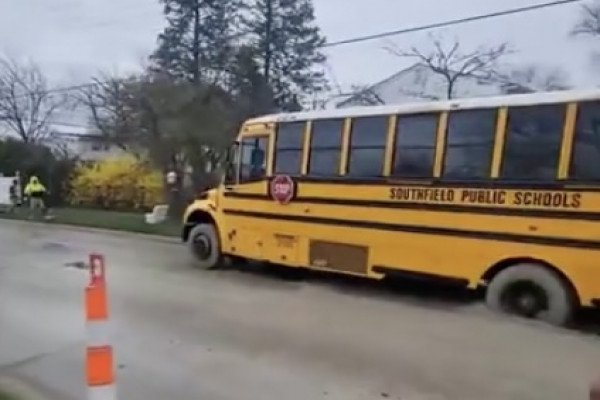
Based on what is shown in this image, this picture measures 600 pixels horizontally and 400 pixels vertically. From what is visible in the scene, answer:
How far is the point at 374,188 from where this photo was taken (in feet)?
32.0

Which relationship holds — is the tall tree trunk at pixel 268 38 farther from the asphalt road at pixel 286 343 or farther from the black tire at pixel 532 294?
the black tire at pixel 532 294

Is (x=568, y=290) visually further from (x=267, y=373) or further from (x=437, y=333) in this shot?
(x=267, y=373)

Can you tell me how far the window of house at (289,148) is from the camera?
10.9 m

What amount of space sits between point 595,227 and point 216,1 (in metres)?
25.5

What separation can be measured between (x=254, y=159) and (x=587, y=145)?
18.0 ft

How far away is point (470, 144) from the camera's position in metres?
8.87

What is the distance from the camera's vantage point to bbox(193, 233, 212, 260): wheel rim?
12315 mm

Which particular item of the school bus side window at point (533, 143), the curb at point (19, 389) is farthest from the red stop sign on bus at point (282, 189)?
the curb at point (19, 389)

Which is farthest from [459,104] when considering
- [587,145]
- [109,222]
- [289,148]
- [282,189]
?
[109,222]

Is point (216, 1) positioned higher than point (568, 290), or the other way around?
point (216, 1)

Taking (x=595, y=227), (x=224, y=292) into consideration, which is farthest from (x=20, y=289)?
(x=595, y=227)

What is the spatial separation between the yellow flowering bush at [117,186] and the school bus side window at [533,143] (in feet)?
65.9

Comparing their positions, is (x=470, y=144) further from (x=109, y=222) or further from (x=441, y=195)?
(x=109, y=222)

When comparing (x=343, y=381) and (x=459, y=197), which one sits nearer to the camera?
(x=343, y=381)
